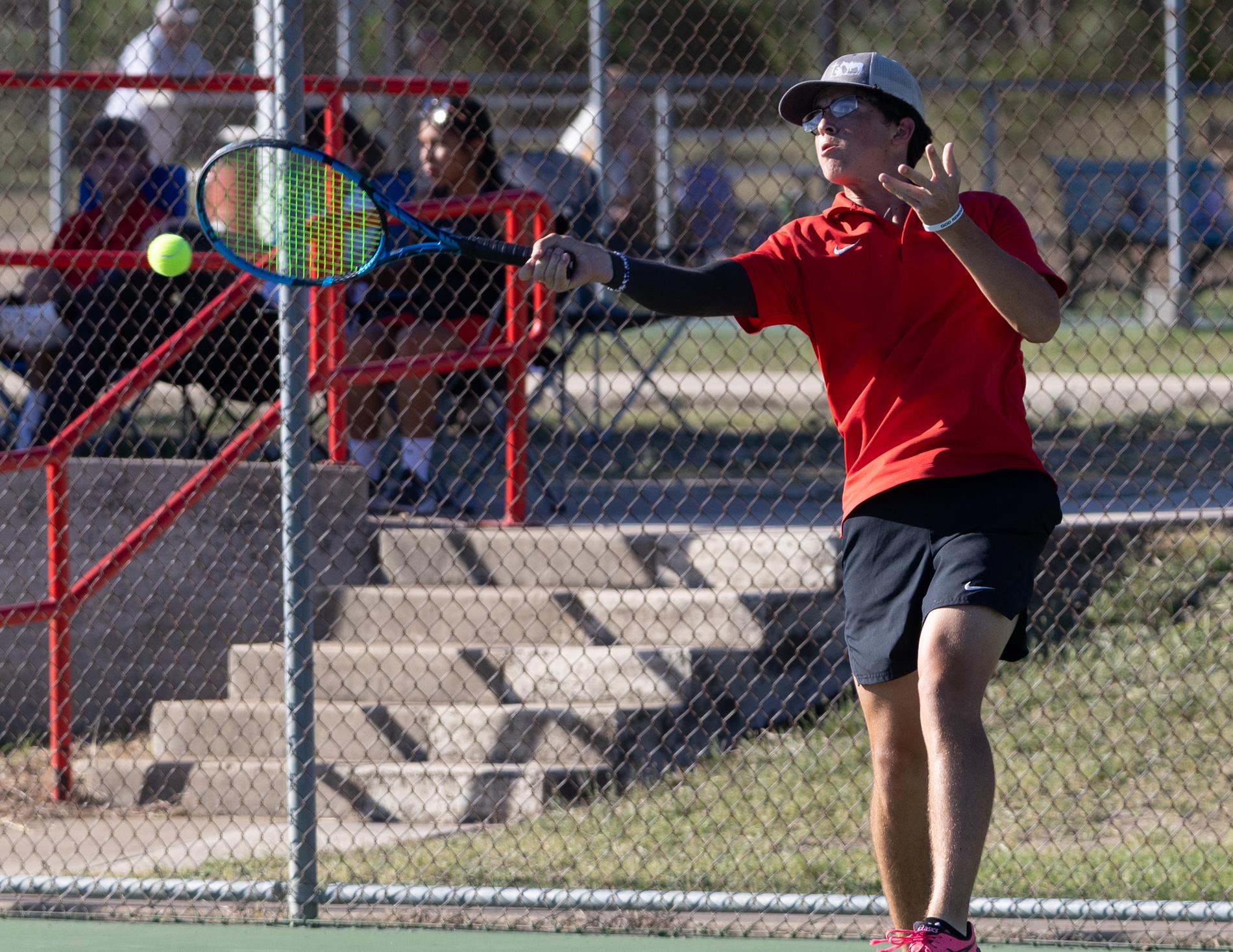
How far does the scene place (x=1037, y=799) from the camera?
5.25 metres

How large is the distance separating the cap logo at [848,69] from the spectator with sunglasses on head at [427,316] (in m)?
2.90

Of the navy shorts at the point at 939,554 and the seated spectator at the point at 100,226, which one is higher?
the seated spectator at the point at 100,226

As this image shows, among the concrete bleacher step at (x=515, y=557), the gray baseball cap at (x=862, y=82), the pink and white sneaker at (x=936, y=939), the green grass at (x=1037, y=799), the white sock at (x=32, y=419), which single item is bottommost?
the pink and white sneaker at (x=936, y=939)

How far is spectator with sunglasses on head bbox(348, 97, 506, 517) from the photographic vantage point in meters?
6.41

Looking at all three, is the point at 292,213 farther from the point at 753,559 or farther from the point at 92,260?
the point at 753,559

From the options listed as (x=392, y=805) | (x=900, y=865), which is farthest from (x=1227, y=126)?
(x=900, y=865)

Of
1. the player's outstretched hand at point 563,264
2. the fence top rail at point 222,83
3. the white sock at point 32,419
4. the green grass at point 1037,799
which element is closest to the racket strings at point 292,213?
the player's outstretched hand at point 563,264

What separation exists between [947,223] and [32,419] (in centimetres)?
476

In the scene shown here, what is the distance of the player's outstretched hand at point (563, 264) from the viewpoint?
3.23 meters

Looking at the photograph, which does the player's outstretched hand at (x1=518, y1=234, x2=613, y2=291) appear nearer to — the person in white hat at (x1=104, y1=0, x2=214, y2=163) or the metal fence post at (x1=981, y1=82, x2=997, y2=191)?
the person in white hat at (x1=104, y1=0, x2=214, y2=163)

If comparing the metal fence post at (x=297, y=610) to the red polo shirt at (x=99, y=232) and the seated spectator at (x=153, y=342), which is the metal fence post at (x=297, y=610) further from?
the red polo shirt at (x=99, y=232)

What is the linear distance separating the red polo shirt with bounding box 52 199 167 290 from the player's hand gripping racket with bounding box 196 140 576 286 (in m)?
2.42

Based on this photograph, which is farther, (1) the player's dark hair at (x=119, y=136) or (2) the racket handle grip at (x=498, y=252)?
(1) the player's dark hair at (x=119, y=136)

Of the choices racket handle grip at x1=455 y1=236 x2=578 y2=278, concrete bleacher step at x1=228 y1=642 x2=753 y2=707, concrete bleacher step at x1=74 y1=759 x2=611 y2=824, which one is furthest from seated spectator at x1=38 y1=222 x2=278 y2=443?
racket handle grip at x1=455 y1=236 x2=578 y2=278
